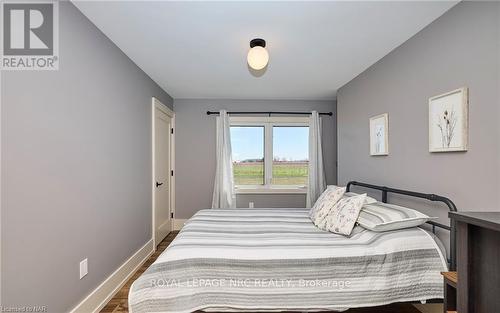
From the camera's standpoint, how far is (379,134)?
8.59 feet

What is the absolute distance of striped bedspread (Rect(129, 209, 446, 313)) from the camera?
1.47 metres

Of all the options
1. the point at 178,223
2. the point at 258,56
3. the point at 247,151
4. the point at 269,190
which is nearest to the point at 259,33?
the point at 258,56

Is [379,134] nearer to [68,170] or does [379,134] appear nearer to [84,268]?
[68,170]

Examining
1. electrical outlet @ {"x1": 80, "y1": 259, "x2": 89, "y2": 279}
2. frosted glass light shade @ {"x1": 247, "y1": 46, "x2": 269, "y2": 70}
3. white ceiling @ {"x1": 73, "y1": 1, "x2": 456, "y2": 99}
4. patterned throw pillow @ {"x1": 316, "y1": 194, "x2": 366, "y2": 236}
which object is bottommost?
electrical outlet @ {"x1": 80, "y1": 259, "x2": 89, "y2": 279}

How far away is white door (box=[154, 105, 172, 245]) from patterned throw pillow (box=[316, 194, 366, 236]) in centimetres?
242

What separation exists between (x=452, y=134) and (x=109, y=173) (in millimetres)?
2833

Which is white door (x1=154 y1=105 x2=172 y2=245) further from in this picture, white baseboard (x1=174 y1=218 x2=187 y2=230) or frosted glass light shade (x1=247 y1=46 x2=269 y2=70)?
frosted glass light shade (x1=247 y1=46 x2=269 y2=70)

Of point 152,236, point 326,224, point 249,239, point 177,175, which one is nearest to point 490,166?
point 326,224

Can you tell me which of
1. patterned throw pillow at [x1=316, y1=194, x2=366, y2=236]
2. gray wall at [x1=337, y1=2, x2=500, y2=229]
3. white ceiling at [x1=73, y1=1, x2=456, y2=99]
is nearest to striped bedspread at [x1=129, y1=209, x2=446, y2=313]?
patterned throw pillow at [x1=316, y1=194, x2=366, y2=236]

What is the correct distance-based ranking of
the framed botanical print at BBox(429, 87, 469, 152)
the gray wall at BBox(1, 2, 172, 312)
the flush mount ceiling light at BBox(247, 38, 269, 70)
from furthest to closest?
the flush mount ceiling light at BBox(247, 38, 269, 70)
the framed botanical print at BBox(429, 87, 469, 152)
the gray wall at BBox(1, 2, 172, 312)

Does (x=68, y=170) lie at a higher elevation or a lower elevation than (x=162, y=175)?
higher

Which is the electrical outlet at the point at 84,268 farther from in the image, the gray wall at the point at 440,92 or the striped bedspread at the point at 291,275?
the gray wall at the point at 440,92

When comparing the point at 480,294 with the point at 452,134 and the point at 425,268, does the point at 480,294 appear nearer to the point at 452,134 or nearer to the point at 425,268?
the point at 425,268

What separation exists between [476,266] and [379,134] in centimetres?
175
